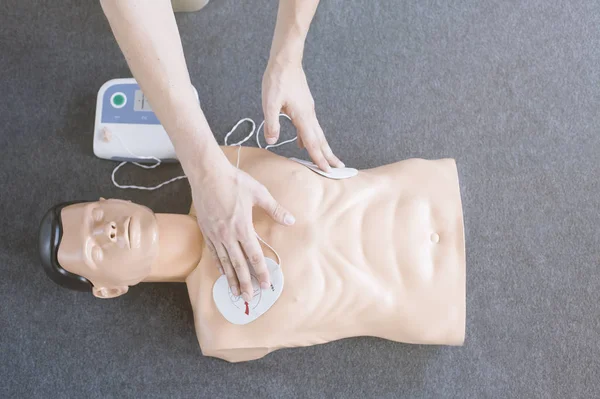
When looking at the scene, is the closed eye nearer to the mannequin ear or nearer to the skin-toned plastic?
the mannequin ear

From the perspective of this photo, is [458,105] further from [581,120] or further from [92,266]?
[92,266]

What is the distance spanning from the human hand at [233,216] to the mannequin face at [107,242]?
0.14 metres

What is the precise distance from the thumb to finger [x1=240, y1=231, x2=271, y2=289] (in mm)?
61

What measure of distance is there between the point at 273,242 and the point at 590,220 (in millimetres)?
910

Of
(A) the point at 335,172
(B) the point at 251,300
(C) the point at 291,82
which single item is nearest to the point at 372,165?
(A) the point at 335,172

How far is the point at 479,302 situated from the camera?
1330mm

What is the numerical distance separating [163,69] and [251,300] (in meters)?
0.48

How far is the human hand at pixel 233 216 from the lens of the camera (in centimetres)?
92

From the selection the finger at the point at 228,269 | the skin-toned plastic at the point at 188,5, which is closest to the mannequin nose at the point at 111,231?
the finger at the point at 228,269

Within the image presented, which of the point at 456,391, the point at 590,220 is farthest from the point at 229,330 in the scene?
the point at 590,220

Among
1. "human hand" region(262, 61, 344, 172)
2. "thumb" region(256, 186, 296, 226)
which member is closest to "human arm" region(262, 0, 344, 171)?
"human hand" region(262, 61, 344, 172)

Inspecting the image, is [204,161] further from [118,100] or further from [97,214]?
[118,100]

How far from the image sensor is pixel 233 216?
3.04 feet

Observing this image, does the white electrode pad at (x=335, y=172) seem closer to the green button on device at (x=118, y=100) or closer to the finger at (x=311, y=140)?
the finger at (x=311, y=140)
